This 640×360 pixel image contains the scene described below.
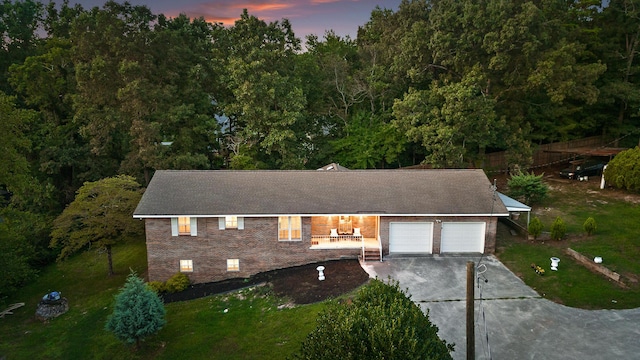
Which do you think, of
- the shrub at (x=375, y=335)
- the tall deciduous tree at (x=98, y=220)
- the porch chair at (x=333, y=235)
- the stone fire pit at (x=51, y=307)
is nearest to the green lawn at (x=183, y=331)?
the stone fire pit at (x=51, y=307)

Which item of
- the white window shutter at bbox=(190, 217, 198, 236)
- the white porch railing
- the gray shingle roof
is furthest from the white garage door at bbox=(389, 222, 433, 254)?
the white window shutter at bbox=(190, 217, 198, 236)

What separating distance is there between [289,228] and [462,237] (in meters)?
8.78

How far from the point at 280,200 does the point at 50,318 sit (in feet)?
39.2

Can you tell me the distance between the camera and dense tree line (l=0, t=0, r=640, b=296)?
30.8m

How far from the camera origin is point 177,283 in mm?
20078

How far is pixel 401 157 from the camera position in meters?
40.2

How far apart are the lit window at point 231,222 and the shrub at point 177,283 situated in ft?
10.8

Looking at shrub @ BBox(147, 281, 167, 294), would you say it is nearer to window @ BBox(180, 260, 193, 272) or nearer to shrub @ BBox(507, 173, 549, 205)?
window @ BBox(180, 260, 193, 272)

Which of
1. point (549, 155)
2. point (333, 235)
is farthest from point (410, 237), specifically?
point (549, 155)

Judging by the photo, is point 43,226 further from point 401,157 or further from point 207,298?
point 401,157

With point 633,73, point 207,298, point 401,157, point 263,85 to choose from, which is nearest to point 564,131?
point 633,73

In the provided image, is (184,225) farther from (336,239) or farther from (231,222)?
(336,239)

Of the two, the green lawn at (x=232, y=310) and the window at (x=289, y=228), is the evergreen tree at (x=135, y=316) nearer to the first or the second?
the green lawn at (x=232, y=310)

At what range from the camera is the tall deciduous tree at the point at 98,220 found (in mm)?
21453
